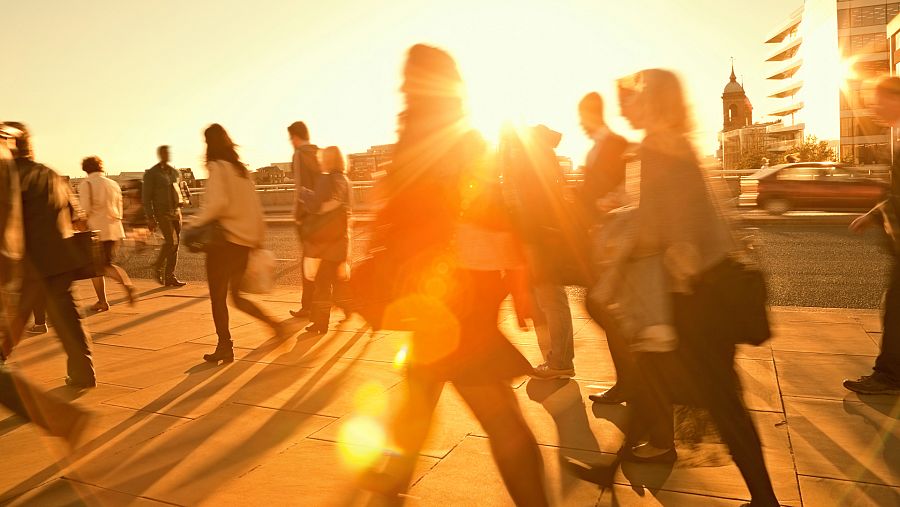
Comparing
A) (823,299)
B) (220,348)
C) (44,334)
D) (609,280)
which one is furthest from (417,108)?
(823,299)

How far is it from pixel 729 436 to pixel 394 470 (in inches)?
49.1

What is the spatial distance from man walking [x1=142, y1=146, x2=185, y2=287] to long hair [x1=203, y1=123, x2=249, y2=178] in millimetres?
4890

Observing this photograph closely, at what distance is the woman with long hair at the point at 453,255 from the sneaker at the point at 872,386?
2.77 metres

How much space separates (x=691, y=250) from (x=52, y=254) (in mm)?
4023

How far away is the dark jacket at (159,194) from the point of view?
395 inches

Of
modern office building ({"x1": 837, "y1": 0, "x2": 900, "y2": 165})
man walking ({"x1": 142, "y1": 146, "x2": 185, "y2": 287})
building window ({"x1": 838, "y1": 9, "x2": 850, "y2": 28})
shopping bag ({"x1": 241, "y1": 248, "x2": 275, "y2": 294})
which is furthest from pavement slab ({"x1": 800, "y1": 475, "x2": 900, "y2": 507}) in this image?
building window ({"x1": 838, "y1": 9, "x2": 850, "y2": 28})

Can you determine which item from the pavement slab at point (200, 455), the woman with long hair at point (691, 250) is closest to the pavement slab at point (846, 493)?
the woman with long hair at point (691, 250)

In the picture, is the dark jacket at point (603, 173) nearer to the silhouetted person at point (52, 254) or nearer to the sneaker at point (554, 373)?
the sneaker at point (554, 373)

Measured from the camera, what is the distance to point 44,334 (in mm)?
7270

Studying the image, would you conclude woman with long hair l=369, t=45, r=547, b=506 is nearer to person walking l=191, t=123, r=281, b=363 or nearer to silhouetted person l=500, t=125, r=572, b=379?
silhouetted person l=500, t=125, r=572, b=379

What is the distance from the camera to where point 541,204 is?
4.09 metres

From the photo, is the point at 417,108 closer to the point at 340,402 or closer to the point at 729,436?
the point at 729,436

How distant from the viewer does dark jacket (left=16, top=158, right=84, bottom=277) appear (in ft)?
15.7

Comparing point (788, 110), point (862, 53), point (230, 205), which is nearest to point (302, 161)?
point (230, 205)
